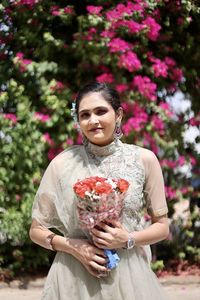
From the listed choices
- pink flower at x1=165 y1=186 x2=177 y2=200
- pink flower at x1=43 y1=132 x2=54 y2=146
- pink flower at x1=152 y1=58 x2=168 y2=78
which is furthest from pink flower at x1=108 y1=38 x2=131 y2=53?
pink flower at x1=165 y1=186 x2=177 y2=200

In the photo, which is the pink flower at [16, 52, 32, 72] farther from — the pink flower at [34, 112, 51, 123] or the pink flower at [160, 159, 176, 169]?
the pink flower at [160, 159, 176, 169]

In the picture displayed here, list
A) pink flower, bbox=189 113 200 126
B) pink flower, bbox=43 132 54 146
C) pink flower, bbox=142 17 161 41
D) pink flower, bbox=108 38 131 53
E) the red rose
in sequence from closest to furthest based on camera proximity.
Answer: the red rose, pink flower, bbox=108 38 131 53, pink flower, bbox=142 17 161 41, pink flower, bbox=43 132 54 146, pink flower, bbox=189 113 200 126

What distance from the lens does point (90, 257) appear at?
1.55m

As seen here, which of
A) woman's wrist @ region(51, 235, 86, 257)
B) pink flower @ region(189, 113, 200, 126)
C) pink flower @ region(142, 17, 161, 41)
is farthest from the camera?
pink flower @ region(189, 113, 200, 126)

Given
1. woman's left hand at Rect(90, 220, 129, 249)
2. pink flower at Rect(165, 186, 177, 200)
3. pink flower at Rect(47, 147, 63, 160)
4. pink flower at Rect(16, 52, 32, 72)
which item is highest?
woman's left hand at Rect(90, 220, 129, 249)

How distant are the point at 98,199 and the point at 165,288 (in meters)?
3.05

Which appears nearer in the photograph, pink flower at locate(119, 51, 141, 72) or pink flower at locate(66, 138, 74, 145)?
pink flower at locate(119, 51, 141, 72)

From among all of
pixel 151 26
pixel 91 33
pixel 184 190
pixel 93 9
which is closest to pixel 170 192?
pixel 184 190

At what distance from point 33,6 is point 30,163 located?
4.59ft

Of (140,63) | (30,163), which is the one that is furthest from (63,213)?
(140,63)

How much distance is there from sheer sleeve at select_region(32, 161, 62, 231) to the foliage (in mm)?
2374

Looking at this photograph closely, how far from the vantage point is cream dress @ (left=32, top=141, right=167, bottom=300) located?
163cm

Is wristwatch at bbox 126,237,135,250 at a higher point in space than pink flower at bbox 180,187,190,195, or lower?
higher

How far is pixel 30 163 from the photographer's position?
4094 millimetres
